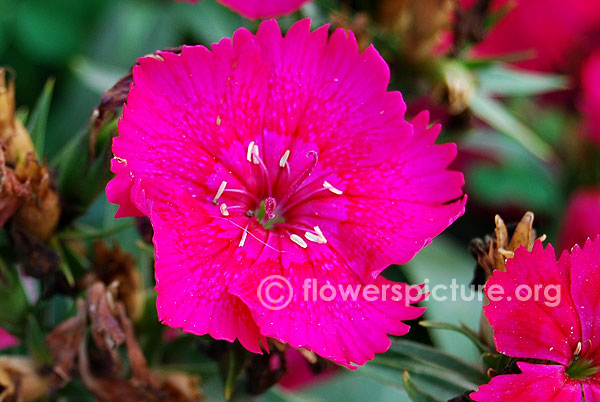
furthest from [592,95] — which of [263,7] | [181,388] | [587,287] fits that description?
[181,388]

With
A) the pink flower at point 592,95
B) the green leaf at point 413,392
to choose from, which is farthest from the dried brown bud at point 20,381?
the pink flower at point 592,95

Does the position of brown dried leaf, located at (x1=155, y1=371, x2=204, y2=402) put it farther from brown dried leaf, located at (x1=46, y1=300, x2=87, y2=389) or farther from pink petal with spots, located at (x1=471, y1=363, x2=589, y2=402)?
pink petal with spots, located at (x1=471, y1=363, x2=589, y2=402)

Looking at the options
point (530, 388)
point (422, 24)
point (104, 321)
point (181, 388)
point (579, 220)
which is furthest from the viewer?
point (579, 220)

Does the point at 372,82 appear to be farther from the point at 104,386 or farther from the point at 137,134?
the point at 104,386

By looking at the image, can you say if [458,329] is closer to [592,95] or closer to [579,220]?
[579,220]

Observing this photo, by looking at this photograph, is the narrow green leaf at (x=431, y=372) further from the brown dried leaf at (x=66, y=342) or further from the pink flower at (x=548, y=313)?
the brown dried leaf at (x=66, y=342)

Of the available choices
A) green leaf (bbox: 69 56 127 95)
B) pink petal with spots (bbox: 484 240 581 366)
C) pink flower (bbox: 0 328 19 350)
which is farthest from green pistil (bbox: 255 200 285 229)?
green leaf (bbox: 69 56 127 95)

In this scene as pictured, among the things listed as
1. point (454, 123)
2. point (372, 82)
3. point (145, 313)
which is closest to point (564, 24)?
point (454, 123)
